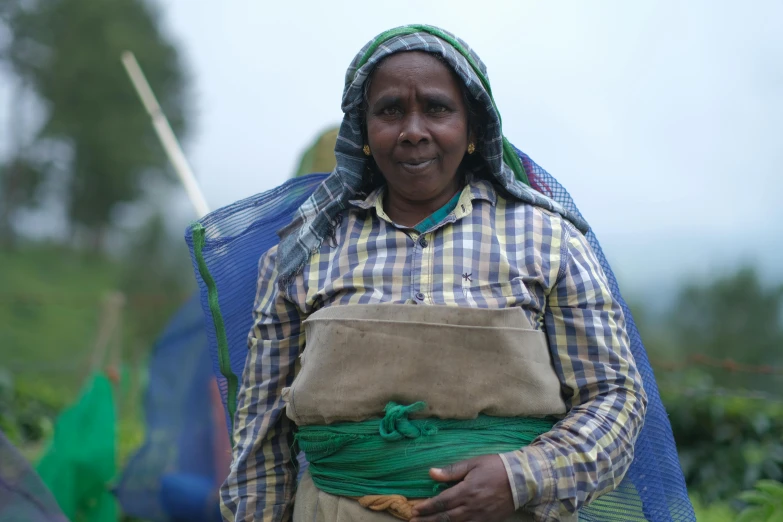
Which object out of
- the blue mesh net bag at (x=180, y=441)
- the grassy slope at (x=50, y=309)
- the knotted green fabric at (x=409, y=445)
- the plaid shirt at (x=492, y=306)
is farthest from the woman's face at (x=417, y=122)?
the grassy slope at (x=50, y=309)

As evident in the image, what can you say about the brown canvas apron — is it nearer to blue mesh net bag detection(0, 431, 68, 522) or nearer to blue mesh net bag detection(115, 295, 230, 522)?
blue mesh net bag detection(0, 431, 68, 522)

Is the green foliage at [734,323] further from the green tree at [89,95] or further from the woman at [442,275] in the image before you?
the green tree at [89,95]

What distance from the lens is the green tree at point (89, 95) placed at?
16562 millimetres

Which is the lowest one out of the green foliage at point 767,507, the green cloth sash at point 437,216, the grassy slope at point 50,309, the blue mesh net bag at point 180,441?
the grassy slope at point 50,309

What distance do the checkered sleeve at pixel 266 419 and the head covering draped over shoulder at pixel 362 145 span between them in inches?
4.1

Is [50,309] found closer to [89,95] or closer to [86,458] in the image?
[89,95]

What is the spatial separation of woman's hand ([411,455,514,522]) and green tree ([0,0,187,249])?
1583 centimetres

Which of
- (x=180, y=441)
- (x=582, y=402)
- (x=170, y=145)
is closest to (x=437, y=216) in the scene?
(x=582, y=402)

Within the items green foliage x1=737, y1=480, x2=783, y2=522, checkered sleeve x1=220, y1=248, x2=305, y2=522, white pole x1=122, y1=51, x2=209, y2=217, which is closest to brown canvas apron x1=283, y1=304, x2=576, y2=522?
checkered sleeve x1=220, y1=248, x2=305, y2=522

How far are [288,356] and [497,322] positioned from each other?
597 mm

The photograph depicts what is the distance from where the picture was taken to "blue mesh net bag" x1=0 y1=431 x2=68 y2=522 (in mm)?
1979

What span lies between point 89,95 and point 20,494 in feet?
52.8

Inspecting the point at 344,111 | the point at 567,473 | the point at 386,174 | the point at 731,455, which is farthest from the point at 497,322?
the point at 731,455

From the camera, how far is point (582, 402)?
2.00 metres
